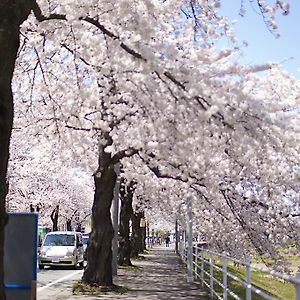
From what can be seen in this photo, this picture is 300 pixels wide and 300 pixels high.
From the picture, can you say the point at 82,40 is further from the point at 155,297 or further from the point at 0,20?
the point at 155,297

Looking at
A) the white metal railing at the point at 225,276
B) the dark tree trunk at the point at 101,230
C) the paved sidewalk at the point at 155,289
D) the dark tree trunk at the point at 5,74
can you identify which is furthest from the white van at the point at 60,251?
the dark tree trunk at the point at 5,74

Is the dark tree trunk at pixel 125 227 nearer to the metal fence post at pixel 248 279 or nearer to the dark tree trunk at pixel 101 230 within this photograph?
the dark tree trunk at pixel 101 230

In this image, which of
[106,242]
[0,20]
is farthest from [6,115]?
[106,242]

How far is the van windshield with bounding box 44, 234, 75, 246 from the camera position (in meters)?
30.1

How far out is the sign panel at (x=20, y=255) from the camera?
8.37 m

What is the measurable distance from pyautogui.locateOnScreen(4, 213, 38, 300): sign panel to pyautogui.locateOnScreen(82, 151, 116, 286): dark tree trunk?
8.58 m

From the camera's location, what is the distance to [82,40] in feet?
33.5

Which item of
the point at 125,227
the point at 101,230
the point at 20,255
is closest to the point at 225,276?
the point at 20,255

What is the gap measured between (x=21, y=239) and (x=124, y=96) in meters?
4.44

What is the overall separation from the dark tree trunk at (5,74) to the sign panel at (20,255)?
5.41ft

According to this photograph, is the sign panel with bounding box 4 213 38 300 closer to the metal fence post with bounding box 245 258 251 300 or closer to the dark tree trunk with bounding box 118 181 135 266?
the metal fence post with bounding box 245 258 251 300

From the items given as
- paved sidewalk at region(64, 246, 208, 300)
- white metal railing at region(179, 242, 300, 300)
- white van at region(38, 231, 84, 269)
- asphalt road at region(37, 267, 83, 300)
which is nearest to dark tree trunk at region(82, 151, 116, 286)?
asphalt road at region(37, 267, 83, 300)

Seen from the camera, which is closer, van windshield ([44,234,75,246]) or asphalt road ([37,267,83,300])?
asphalt road ([37,267,83,300])

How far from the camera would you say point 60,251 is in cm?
2934
